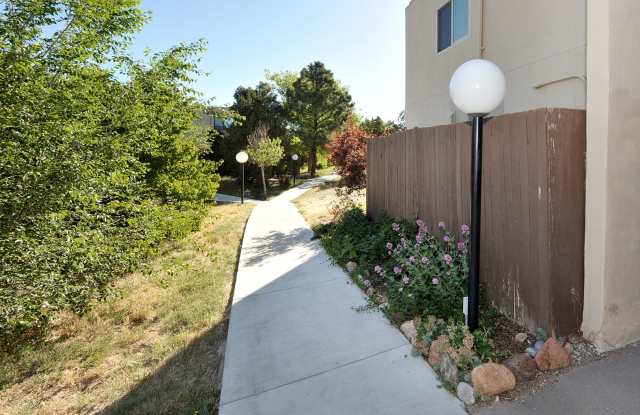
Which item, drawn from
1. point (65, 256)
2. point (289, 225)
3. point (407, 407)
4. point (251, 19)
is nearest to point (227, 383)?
point (407, 407)

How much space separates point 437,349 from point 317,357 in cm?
94

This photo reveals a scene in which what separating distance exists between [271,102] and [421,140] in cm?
1879

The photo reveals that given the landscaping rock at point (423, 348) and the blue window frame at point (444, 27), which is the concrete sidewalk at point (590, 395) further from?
the blue window frame at point (444, 27)

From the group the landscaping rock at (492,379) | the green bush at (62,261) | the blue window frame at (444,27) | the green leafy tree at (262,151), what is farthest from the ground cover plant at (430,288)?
the green leafy tree at (262,151)

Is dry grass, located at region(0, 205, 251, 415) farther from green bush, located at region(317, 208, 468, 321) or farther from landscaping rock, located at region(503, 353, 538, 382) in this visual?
landscaping rock, located at region(503, 353, 538, 382)

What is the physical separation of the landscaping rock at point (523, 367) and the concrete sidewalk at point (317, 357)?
0.52m

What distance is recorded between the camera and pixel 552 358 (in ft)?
7.64

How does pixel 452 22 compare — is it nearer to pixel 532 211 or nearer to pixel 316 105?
pixel 532 211

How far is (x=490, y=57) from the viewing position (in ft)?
18.2

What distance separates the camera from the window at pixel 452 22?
6.03m

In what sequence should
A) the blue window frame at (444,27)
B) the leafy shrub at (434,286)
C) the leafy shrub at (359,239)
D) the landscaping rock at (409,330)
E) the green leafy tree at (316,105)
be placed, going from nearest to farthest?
the landscaping rock at (409,330)
the leafy shrub at (434,286)
the leafy shrub at (359,239)
the blue window frame at (444,27)
the green leafy tree at (316,105)

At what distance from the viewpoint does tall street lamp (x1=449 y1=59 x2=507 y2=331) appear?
2.41 meters

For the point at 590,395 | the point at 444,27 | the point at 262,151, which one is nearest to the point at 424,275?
the point at 590,395

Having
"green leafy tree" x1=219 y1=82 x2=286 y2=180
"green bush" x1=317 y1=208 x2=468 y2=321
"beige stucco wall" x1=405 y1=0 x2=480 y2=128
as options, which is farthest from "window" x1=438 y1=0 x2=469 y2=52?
"green leafy tree" x1=219 y1=82 x2=286 y2=180
